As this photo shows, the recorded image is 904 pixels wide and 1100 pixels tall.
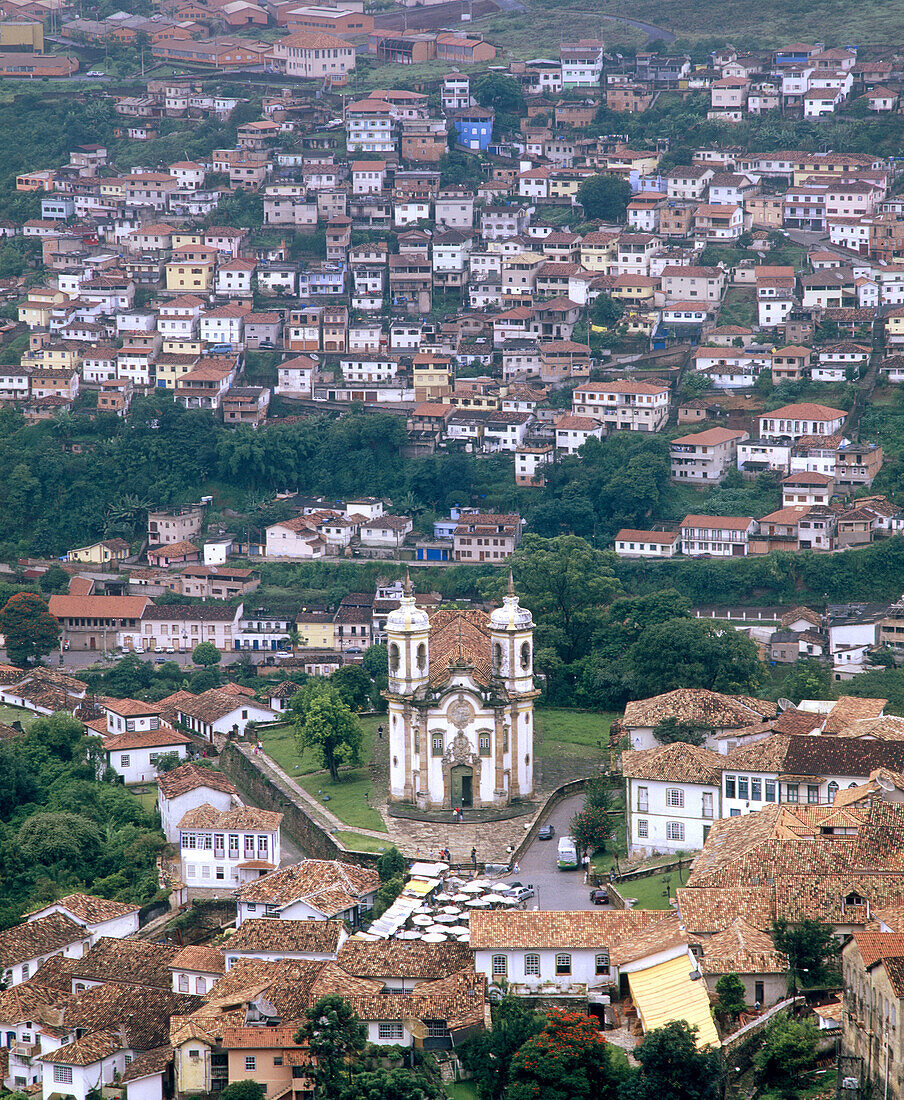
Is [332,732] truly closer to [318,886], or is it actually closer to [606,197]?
[318,886]

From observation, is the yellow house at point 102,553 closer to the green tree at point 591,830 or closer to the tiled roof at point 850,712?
the tiled roof at point 850,712

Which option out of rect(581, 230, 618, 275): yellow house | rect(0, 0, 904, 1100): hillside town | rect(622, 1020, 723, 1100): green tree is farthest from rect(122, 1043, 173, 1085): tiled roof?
rect(581, 230, 618, 275): yellow house

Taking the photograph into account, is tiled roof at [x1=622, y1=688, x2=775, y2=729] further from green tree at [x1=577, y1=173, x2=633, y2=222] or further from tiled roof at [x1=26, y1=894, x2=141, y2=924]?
green tree at [x1=577, y1=173, x2=633, y2=222]

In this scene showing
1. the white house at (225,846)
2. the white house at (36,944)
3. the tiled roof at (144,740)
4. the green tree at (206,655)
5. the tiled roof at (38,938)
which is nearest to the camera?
the white house at (36,944)

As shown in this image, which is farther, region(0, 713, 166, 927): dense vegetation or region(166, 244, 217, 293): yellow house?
region(166, 244, 217, 293): yellow house

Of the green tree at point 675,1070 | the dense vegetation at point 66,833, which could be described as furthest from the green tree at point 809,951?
the dense vegetation at point 66,833

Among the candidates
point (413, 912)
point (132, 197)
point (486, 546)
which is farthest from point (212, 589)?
point (413, 912)

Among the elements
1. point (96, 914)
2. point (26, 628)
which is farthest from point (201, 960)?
point (26, 628)
